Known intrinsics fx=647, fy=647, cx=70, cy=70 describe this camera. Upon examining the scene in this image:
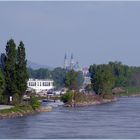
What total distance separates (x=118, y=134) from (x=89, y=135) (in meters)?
1.46

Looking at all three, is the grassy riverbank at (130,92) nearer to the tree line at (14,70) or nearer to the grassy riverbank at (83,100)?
the grassy riverbank at (83,100)

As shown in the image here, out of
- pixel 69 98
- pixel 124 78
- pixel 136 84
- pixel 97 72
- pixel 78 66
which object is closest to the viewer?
pixel 69 98

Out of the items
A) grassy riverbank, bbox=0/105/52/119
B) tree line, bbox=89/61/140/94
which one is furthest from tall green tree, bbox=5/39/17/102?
tree line, bbox=89/61/140/94

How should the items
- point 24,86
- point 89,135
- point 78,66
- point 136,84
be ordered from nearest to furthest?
1. point 89,135
2. point 24,86
3. point 136,84
4. point 78,66

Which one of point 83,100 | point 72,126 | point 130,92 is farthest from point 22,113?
point 130,92

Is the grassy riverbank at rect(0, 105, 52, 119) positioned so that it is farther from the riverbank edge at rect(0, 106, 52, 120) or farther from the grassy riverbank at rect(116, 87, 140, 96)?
the grassy riverbank at rect(116, 87, 140, 96)

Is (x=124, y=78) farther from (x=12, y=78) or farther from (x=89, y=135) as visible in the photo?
(x=89, y=135)

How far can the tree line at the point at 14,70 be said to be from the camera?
46.9 m

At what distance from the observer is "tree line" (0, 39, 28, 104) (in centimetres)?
4688

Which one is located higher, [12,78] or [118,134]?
[12,78]

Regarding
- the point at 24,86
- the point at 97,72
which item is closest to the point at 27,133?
the point at 24,86

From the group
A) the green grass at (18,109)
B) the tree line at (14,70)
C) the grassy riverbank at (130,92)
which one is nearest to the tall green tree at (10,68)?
the tree line at (14,70)

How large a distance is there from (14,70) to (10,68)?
37cm

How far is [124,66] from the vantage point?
106m
